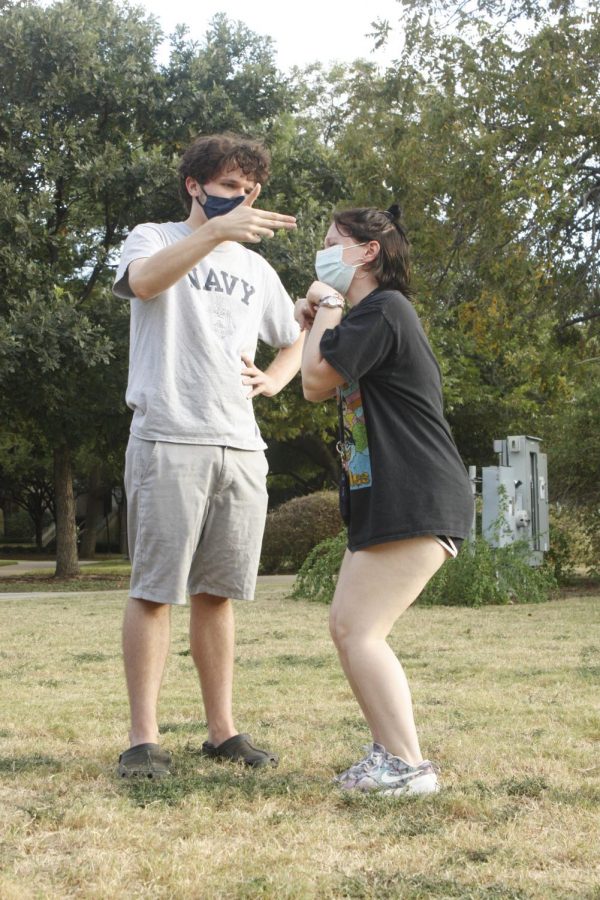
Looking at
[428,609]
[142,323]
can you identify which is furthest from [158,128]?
[142,323]

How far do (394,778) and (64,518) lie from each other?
1820cm

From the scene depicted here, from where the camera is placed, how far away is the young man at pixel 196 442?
3.90m

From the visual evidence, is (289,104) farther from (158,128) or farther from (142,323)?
(142,323)

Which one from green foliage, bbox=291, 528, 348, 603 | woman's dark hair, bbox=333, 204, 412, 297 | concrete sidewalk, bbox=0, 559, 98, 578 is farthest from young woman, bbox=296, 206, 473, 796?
concrete sidewalk, bbox=0, 559, 98, 578

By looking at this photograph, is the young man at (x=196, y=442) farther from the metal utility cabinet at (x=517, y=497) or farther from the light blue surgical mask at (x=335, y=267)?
the metal utility cabinet at (x=517, y=497)

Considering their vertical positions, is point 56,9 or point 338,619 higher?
point 56,9

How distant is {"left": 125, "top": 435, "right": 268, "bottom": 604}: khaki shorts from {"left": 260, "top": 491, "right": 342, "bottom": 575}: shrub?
53.9 feet

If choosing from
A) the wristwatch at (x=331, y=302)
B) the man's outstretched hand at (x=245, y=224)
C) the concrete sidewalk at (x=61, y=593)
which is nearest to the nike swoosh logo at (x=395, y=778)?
the wristwatch at (x=331, y=302)

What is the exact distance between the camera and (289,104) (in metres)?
19.9

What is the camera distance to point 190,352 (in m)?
4.00

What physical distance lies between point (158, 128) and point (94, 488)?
1968cm

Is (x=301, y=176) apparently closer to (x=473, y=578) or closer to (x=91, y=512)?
(x=473, y=578)

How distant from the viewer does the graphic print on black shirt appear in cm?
363

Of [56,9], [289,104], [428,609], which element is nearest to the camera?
[428,609]
